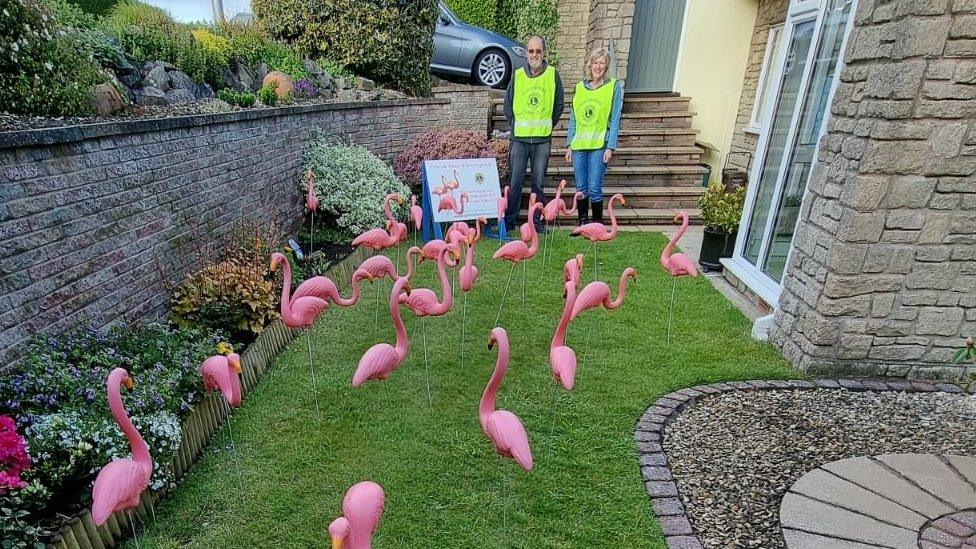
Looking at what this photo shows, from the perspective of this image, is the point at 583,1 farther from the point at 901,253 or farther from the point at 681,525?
the point at 681,525

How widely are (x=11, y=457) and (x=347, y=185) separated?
13.9 feet

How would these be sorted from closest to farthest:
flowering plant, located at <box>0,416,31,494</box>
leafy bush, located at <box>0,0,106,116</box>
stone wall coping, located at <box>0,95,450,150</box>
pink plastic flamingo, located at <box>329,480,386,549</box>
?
pink plastic flamingo, located at <box>329,480,386,549</box> → flowering plant, located at <box>0,416,31,494</box> → stone wall coping, located at <box>0,95,450,150</box> → leafy bush, located at <box>0,0,106,116</box>

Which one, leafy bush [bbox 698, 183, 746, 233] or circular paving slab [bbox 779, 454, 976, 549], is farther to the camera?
leafy bush [bbox 698, 183, 746, 233]

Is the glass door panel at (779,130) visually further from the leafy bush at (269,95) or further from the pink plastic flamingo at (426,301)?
the leafy bush at (269,95)

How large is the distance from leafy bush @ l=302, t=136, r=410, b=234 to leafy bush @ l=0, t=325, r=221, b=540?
2851 millimetres

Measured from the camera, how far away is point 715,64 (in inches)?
322

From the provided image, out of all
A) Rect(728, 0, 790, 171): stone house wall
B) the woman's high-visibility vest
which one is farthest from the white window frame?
the woman's high-visibility vest

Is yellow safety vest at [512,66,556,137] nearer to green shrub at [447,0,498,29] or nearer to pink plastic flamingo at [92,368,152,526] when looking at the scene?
pink plastic flamingo at [92,368,152,526]

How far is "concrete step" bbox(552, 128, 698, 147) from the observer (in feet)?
26.3

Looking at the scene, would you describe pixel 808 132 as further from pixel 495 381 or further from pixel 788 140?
pixel 495 381

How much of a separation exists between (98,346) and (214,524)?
1258 millimetres

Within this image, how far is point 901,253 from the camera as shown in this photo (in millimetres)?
3182

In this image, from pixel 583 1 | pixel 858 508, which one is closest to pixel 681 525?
pixel 858 508

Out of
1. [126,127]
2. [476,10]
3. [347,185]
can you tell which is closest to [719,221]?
[347,185]
